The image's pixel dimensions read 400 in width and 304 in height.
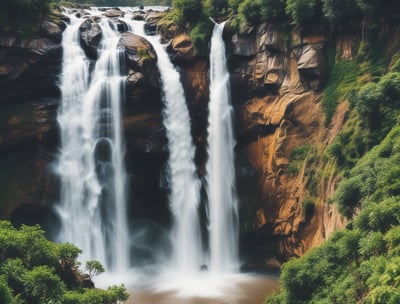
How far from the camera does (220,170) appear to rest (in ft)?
106

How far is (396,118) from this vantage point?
73.2 feet

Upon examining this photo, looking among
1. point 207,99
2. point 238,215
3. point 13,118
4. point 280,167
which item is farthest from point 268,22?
point 13,118

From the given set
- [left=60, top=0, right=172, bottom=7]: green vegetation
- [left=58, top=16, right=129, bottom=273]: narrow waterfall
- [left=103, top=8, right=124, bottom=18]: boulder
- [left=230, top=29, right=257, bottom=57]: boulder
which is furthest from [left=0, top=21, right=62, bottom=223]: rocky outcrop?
[left=60, top=0, right=172, bottom=7]: green vegetation

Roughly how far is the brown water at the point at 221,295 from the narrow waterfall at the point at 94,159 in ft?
19.7

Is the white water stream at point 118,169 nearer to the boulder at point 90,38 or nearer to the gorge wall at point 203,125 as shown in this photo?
the boulder at point 90,38

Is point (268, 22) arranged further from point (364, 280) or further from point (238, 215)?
point (364, 280)

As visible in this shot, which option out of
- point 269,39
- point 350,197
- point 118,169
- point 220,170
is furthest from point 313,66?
point 118,169

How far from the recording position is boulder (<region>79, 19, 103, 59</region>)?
1305 inches

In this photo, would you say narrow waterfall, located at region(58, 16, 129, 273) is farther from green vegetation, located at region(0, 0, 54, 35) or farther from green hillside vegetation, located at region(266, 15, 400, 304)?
green hillside vegetation, located at region(266, 15, 400, 304)

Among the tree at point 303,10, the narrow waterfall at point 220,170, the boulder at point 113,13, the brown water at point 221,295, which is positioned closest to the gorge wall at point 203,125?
the narrow waterfall at point 220,170

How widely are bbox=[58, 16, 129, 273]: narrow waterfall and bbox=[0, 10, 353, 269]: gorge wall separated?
2.53ft

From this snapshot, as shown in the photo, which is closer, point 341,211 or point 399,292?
point 399,292

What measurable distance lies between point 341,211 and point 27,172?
20174 mm

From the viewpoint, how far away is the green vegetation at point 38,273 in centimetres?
1395
